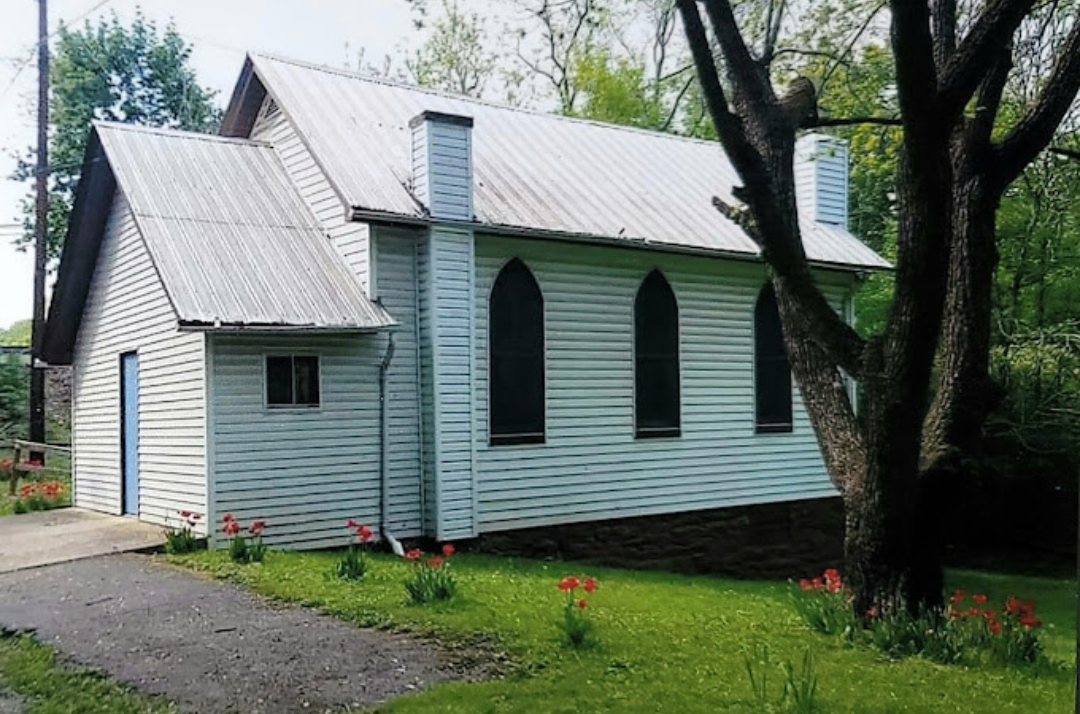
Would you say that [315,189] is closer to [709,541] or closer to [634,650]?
[709,541]

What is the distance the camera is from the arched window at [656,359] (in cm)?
1466

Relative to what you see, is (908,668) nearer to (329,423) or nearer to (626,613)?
(626,613)

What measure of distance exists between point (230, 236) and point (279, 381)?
194 centimetres

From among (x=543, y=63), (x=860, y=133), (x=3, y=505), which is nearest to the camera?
(x=860, y=133)

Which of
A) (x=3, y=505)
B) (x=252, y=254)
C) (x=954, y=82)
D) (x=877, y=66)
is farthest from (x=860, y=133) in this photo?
(x=3, y=505)

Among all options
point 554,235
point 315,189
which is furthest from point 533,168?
point 315,189

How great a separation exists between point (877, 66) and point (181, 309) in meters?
7.52

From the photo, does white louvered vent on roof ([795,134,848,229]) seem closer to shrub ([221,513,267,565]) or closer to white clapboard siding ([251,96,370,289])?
white clapboard siding ([251,96,370,289])

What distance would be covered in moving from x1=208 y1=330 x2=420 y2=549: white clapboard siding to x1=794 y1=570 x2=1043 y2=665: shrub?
5996 millimetres

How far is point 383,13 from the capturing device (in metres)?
9.43

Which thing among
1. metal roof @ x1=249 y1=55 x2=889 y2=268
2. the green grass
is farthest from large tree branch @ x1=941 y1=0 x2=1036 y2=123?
metal roof @ x1=249 y1=55 x2=889 y2=268

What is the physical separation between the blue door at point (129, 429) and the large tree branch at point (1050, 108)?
10419mm

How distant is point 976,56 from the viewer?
21.4 feet

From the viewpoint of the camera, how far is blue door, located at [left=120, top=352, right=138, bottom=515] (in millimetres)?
13516
